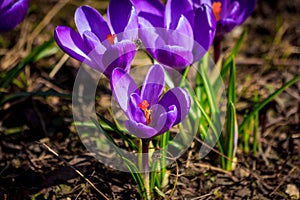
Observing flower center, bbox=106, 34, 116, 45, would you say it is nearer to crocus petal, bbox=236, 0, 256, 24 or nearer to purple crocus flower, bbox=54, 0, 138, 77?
purple crocus flower, bbox=54, 0, 138, 77

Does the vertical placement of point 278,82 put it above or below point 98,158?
above

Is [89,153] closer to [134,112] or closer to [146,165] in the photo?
[146,165]

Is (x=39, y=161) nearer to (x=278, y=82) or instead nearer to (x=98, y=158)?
(x=98, y=158)

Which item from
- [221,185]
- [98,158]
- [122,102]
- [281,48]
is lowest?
[221,185]

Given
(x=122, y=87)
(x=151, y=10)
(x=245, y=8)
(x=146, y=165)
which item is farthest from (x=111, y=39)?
(x=245, y=8)

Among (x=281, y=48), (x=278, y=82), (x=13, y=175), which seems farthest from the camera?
(x=281, y=48)

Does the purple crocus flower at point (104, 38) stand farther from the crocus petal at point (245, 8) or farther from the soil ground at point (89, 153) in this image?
the crocus petal at point (245, 8)

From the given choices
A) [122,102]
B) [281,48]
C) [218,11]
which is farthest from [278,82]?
[122,102]
